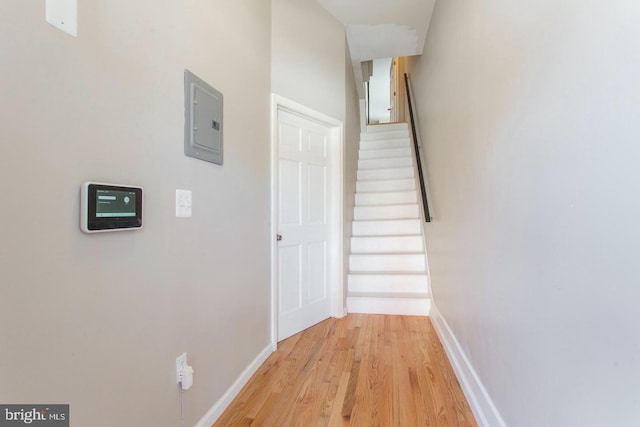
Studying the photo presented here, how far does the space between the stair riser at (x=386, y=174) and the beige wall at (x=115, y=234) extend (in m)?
2.73

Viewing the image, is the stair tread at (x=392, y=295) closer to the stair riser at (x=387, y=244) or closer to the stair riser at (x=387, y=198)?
the stair riser at (x=387, y=244)

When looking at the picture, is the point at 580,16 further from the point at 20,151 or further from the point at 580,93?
the point at 20,151

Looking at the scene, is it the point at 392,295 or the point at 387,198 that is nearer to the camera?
the point at 392,295

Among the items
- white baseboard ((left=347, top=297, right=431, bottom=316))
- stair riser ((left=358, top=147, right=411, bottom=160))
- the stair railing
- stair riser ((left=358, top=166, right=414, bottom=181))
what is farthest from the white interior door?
stair riser ((left=358, top=147, right=411, bottom=160))

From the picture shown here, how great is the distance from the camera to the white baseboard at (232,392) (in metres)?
1.48

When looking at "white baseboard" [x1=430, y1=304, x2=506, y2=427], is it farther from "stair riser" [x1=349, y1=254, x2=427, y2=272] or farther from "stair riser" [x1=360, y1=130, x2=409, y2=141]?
"stair riser" [x1=360, y1=130, x2=409, y2=141]

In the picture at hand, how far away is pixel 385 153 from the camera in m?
4.61

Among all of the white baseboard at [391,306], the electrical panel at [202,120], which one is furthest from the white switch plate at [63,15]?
the white baseboard at [391,306]

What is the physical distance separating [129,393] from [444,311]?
215 cm

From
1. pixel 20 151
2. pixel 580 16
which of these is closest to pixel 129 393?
pixel 20 151

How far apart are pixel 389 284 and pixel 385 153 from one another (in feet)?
7.29

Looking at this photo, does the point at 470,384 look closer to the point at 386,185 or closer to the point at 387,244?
the point at 387,244

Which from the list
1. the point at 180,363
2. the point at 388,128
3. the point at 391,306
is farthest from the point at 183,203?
the point at 388,128

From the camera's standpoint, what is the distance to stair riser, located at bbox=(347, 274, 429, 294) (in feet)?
10.2
